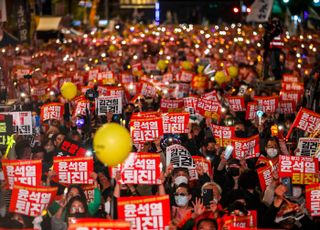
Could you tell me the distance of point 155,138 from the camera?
12234 millimetres

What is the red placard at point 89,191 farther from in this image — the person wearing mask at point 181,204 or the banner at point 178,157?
the person wearing mask at point 181,204

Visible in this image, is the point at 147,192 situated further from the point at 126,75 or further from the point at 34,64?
the point at 34,64

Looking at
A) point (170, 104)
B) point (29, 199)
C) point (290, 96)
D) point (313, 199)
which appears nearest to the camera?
point (29, 199)

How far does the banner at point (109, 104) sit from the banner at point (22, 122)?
1969mm

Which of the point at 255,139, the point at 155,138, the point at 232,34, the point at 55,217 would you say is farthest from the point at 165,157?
the point at 232,34

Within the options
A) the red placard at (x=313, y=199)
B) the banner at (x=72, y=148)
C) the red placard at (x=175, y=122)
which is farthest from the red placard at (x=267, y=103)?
the red placard at (x=313, y=199)

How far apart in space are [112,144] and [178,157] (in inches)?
126

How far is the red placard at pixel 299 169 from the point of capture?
33.9ft

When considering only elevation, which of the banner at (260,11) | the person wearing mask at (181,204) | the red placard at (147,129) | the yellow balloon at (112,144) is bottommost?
the person wearing mask at (181,204)

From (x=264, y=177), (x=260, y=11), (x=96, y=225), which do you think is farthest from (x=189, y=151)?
(x=260, y=11)

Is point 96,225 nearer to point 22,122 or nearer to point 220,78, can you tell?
point 22,122

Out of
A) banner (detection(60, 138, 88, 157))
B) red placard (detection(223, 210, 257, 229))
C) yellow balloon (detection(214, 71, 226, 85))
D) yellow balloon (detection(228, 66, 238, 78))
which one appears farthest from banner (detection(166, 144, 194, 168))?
yellow balloon (detection(228, 66, 238, 78))

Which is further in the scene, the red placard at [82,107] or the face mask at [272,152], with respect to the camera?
the red placard at [82,107]

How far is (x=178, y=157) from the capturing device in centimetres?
1101
